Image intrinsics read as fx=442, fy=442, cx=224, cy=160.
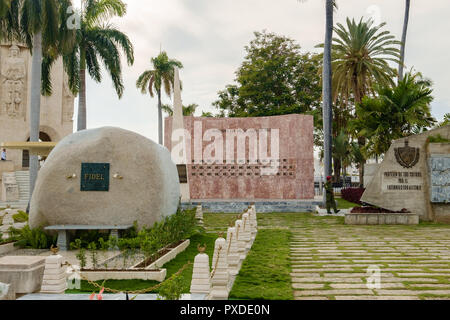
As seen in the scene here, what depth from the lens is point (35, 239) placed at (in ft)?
33.0

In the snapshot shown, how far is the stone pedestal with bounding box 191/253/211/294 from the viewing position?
584 cm

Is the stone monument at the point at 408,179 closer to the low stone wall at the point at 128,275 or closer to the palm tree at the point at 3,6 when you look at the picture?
the low stone wall at the point at 128,275

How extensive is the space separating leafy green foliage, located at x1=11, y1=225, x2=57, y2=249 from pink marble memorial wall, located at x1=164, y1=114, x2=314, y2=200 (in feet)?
38.6

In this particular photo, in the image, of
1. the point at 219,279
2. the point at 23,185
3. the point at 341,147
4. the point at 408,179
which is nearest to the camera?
the point at 219,279

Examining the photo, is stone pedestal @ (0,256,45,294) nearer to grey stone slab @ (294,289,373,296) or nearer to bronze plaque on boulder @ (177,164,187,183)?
grey stone slab @ (294,289,373,296)

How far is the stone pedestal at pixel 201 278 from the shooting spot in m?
5.84

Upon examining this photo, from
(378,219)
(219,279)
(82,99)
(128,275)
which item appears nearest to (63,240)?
(128,275)

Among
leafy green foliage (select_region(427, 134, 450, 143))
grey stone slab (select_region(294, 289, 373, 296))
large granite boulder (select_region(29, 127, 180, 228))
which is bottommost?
grey stone slab (select_region(294, 289, 373, 296))

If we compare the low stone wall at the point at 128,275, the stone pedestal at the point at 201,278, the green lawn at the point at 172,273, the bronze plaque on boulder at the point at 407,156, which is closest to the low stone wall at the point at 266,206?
the bronze plaque on boulder at the point at 407,156

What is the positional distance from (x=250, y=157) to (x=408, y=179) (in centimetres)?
846

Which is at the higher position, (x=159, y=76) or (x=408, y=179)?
(x=159, y=76)

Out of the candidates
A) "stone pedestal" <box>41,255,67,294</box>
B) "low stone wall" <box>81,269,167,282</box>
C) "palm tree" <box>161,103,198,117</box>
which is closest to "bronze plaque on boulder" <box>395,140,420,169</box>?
"low stone wall" <box>81,269,167,282</box>

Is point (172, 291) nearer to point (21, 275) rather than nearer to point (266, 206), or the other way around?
point (21, 275)
